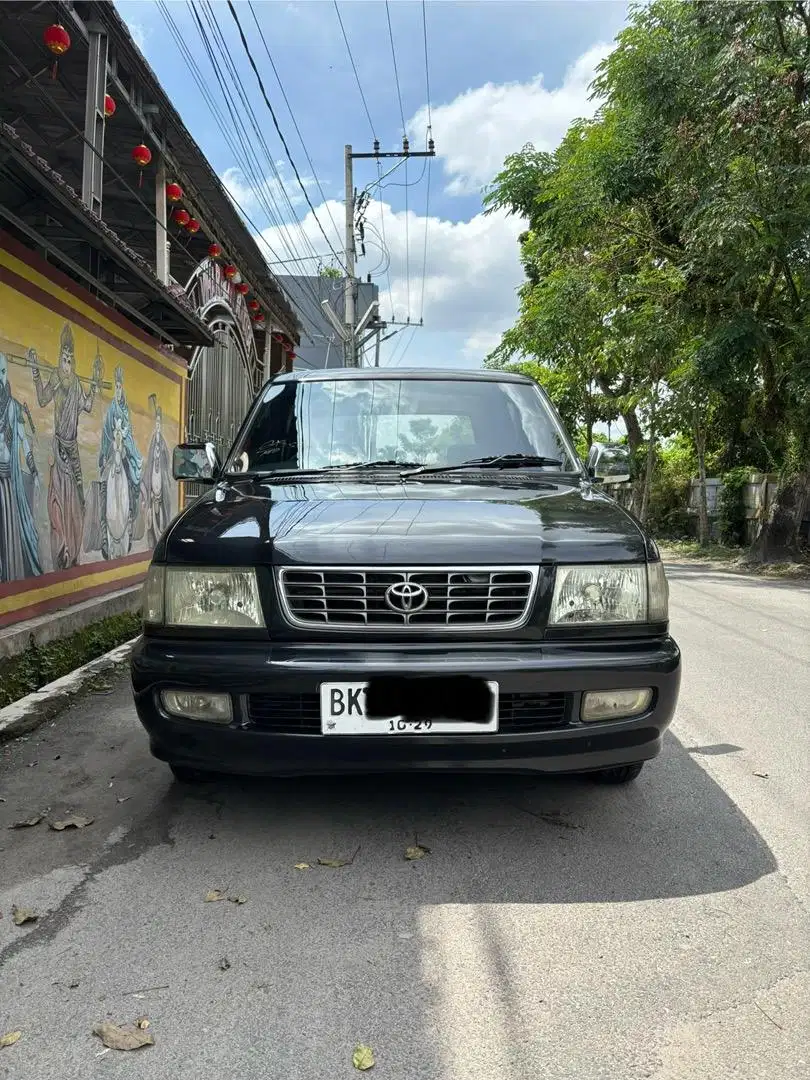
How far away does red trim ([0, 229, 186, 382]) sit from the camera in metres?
5.78

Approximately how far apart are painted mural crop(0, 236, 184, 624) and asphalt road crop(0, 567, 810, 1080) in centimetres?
285

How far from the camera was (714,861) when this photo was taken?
2.74m

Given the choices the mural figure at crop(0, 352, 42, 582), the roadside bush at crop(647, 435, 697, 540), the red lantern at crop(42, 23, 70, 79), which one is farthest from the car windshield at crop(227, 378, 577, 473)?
the roadside bush at crop(647, 435, 697, 540)

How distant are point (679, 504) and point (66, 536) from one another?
844 inches

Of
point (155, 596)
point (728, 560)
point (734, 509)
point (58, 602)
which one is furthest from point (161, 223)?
point (734, 509)

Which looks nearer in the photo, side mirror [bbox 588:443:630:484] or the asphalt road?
the asphalt road

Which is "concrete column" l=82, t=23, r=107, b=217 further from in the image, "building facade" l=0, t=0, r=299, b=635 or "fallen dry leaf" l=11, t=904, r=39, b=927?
"fallen dry leaf" l=11, t=904, r=39, b=927

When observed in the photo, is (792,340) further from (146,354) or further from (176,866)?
(176,866)

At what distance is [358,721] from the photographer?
8.43ft

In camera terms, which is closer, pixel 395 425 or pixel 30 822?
pixel 30 822

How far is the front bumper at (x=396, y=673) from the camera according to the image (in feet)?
8.46

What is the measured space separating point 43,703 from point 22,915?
2.13 m

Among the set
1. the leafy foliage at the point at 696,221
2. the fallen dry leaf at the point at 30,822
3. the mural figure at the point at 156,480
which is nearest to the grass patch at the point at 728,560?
the leafy foliage at the point at 696,221

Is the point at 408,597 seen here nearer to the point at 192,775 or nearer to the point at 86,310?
the point at 192,775
